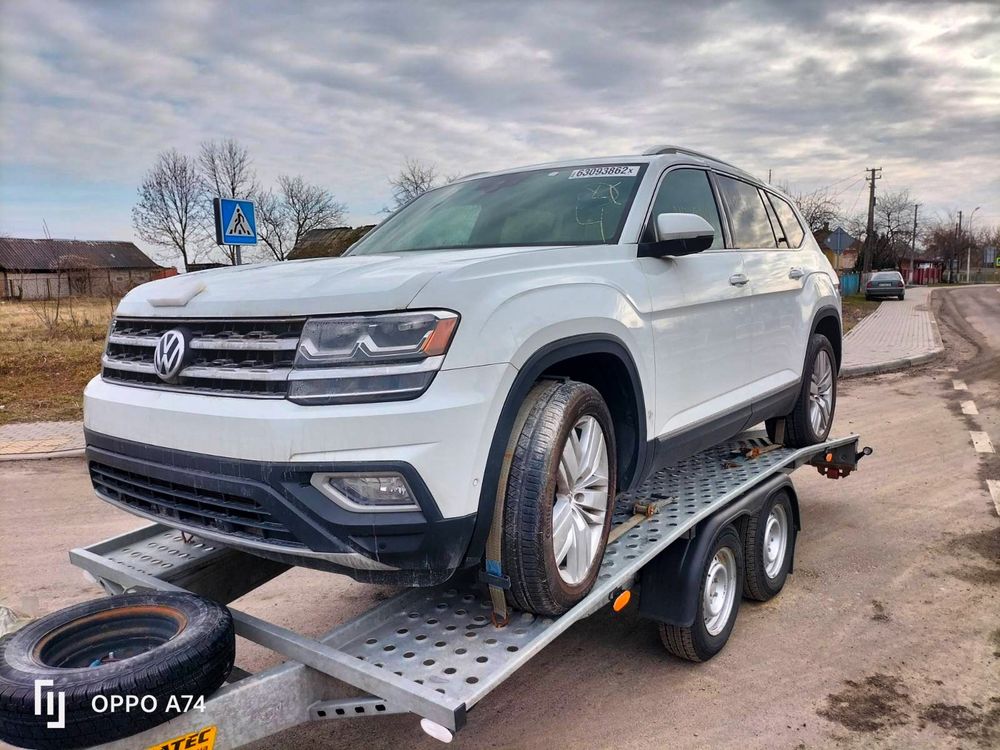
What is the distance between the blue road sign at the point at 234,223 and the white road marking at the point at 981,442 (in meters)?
8.50

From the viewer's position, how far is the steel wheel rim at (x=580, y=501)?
8.89ft

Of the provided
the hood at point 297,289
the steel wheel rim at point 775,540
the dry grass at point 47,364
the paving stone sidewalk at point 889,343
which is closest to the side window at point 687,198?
the hood at point 297,289

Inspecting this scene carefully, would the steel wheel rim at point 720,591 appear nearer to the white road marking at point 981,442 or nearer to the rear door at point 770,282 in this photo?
the rear door at point 770,282

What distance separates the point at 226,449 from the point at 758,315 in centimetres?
318

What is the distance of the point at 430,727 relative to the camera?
7.09 feet

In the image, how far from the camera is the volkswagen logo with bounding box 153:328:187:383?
2.58 meters

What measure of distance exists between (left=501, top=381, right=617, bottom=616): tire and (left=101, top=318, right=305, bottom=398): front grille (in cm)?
81

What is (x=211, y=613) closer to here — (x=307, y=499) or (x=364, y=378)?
(x=307, y=499)

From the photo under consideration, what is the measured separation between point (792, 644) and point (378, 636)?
231cm

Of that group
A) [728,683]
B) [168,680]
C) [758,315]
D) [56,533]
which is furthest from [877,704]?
[56,533]

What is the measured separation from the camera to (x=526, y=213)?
3.72m

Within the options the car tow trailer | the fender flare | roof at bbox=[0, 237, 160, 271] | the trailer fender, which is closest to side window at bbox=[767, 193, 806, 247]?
the car tow trailer

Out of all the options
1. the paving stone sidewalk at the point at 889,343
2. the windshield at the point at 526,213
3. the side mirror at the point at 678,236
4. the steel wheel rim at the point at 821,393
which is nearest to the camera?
the side mirror at the point at 678,236

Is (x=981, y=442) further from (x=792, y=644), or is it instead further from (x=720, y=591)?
(x=720, y=591)
